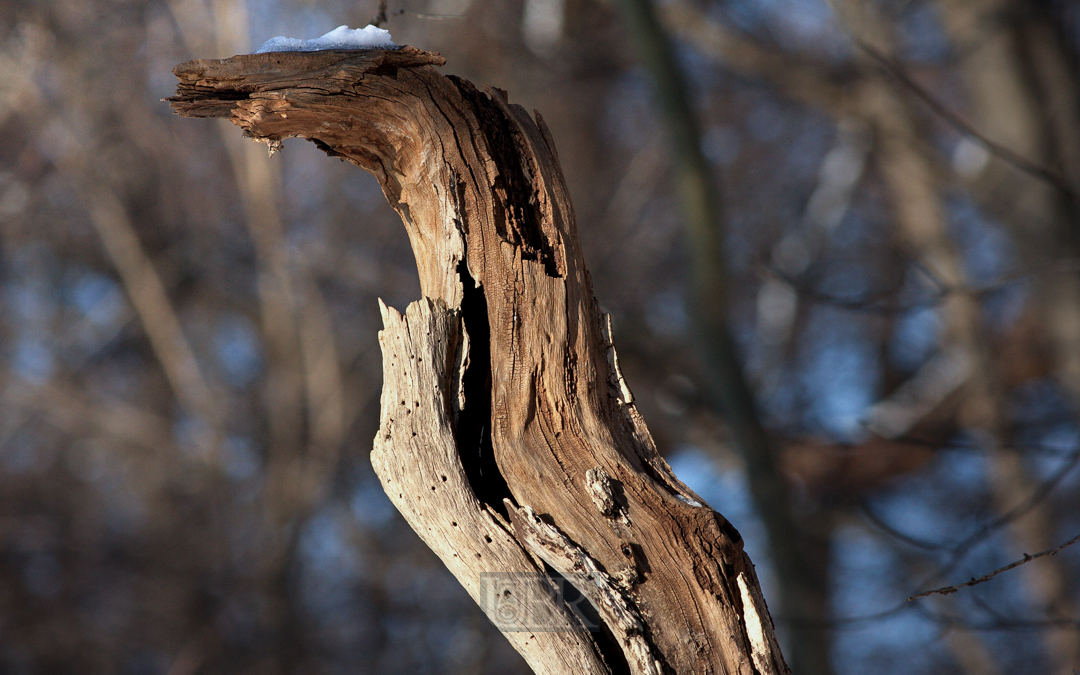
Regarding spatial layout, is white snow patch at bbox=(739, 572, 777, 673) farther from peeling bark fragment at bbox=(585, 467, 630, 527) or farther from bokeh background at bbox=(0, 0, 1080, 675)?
bokeh background at bbox=(0, 0, 1080, 675)

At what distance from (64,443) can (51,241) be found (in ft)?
5.75

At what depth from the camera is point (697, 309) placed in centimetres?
361

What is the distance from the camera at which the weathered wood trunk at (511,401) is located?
1.00 meters

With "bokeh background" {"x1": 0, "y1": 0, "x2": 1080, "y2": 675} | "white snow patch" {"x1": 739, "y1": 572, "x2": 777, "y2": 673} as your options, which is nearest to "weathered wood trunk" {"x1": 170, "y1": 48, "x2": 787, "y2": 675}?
"white snow patch" {"x1": 739, "y1": 572, "x2": 777, "y2": 673}

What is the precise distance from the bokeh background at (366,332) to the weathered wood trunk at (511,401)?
12.2ft

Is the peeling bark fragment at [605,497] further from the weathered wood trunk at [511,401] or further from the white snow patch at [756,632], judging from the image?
the white snow patch at [756,632]

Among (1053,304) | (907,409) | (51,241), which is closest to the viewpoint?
(1053,304)

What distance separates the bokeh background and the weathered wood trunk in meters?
3.71

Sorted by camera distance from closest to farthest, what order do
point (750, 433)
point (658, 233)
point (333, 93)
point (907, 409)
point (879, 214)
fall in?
point (333, 93) < point (750, 433) < point (907, 409) < point (658, 233) < point (879, 214)

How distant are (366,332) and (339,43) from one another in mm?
5722

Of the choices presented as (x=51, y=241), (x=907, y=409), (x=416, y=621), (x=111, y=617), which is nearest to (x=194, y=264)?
(x=51, y=241)

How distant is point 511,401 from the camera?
43.1 inches

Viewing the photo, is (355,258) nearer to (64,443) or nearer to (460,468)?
(64,443)

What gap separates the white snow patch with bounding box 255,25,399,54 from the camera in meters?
1.08
